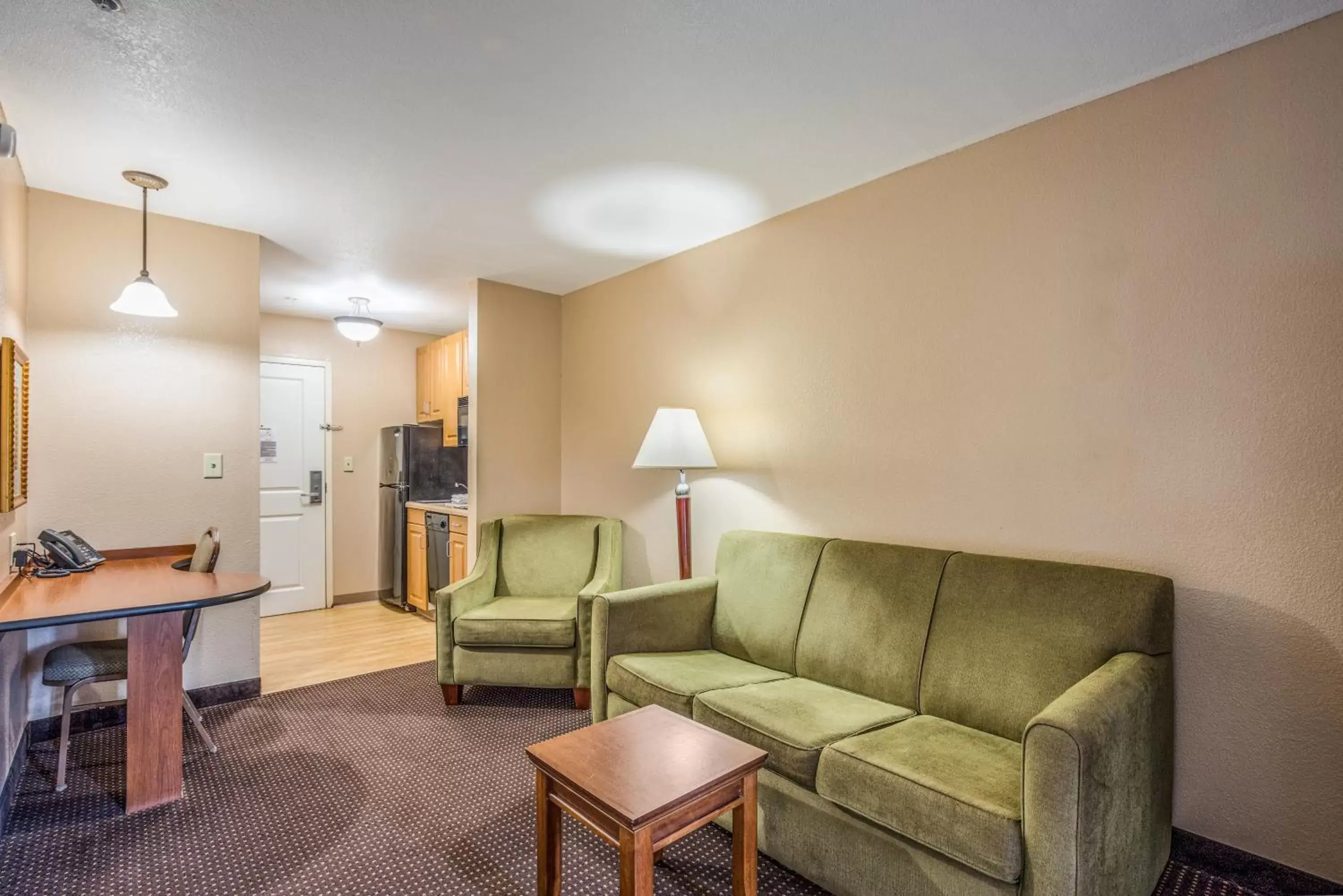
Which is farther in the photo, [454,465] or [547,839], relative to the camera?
[454,465]

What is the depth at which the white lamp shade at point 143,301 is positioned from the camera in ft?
8.70

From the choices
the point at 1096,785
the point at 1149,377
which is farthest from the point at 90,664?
the point at 1149,377

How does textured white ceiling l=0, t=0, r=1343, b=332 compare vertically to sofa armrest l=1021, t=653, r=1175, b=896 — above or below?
above

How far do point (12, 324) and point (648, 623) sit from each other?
9.04ft

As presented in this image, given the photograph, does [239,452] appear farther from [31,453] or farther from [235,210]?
[235,210]

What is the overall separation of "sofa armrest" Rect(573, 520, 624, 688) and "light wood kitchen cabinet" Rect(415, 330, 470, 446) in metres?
1.77

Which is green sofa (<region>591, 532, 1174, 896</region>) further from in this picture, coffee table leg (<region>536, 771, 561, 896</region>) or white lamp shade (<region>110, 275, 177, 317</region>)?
white lamp shade (<region>110, 275, 177, 317</region>)

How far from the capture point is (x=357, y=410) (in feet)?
18.3

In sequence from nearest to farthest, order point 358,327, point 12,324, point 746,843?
1. point 746,843
2. point 12,324
3. point 358,327

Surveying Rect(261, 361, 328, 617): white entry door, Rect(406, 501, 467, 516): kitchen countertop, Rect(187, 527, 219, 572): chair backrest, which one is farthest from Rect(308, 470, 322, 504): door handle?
Rect(187, 527, 219, 572): chair backrest

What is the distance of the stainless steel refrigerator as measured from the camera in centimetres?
530

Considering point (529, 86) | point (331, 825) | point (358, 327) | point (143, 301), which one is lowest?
point (331, 825)

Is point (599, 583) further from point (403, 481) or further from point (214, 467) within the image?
point (403, 481)

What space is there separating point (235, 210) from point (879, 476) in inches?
124
